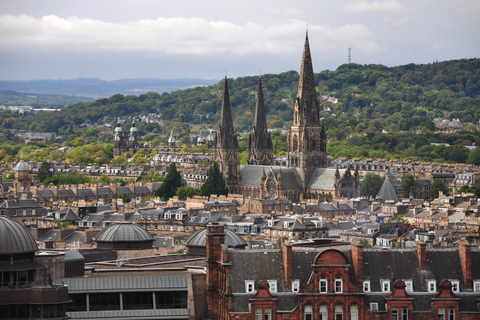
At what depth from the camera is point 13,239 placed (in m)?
45.8

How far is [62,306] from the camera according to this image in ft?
151

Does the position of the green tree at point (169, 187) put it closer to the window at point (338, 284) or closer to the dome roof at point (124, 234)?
the dome roof at point (124, 234)

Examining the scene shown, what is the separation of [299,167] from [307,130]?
5.63 m

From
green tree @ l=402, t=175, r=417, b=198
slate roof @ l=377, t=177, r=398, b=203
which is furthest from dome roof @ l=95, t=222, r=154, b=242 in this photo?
green tree @ l=402, t=175, r=417, b=198

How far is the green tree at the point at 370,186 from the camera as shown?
608 feet

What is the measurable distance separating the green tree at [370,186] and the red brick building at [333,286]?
424ft

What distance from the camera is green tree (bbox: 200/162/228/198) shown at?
560 ft

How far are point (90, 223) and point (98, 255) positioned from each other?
52712 millimetres

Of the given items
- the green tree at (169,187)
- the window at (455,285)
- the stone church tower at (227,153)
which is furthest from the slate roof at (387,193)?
the window at (455,285)

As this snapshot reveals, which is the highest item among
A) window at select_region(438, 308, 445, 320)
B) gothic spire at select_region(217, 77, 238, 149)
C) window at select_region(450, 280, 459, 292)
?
gothic spire at select_region(217, 77, 238, 149)

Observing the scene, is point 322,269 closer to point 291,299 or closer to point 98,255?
point 291,299

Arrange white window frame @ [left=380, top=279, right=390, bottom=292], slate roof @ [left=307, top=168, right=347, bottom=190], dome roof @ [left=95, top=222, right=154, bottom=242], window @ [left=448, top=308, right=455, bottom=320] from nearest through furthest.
Result: window @ [left=448, top=308, right=455, bottom=320], white window frame @ [left=380, top=279, right=390, bottom=292], dome roof @ [left=95, top=222, right=154, bottom=242], slate roof @ [left=307, top=168, right=347, bottom=190]

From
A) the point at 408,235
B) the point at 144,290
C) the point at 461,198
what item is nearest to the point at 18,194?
the point at 461,198

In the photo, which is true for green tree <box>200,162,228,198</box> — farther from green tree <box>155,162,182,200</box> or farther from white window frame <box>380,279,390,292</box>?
white window frame <box>380,279,390,292</box>
